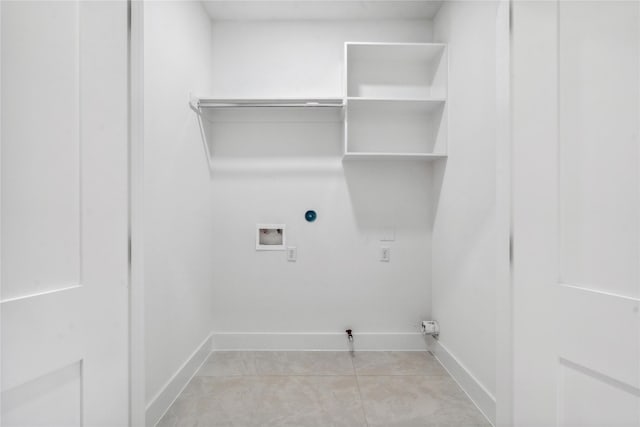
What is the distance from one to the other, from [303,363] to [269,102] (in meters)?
1.90

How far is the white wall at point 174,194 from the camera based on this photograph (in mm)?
1596

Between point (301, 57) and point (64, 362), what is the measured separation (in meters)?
2.46

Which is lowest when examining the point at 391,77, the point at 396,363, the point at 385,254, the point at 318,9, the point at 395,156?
the point at 396,363

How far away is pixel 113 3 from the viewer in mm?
876

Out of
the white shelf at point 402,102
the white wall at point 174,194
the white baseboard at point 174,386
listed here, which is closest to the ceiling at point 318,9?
the white wall at point 174,194

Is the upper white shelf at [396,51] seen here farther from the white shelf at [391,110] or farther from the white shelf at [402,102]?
the white shelf at [402,102]

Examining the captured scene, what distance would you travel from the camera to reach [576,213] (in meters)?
0.77

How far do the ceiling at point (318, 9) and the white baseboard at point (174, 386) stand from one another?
8.23ft

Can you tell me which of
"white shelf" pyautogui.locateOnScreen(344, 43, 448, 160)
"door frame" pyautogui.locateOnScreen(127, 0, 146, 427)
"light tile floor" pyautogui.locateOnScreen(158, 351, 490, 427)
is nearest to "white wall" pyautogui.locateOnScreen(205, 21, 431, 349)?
"white shelf" pyautogui.locateOnScreen(344, 43, 448, 160)

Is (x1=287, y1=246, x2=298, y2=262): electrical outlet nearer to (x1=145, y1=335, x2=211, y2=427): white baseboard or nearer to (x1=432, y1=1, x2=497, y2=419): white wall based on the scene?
(x1=145, y1=335, x2=211, y2=427): white baseboard

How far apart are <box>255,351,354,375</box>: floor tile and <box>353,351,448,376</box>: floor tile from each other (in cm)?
10

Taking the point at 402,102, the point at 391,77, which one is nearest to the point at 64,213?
the point at 402,102

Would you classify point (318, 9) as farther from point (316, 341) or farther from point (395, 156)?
point (316, 341)

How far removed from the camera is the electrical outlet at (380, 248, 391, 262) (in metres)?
2.54
